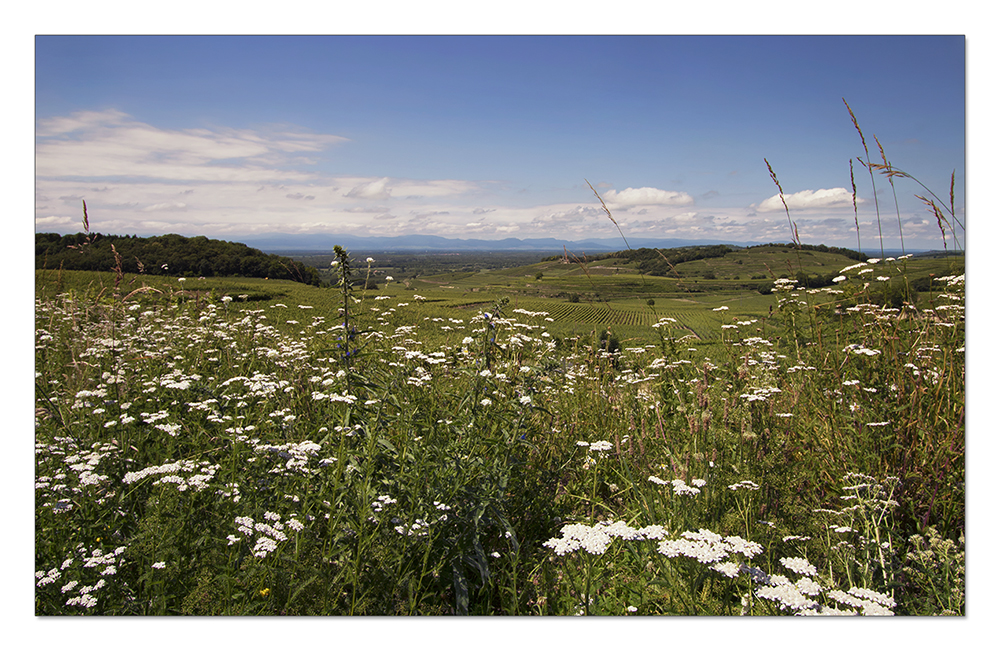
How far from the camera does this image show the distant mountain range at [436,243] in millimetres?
3768

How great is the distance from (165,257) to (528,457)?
347 centimetres

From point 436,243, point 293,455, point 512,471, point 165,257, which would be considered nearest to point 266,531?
point 293,455

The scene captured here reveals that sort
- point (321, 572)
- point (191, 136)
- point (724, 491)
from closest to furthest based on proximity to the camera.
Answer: point (321, 572) → point (724, 491) → point (191, 136)

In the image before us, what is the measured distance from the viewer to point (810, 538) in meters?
2.29

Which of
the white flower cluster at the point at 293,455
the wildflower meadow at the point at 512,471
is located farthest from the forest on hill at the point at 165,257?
the white flower cluster at the point at 293,455

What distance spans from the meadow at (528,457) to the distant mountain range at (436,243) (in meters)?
0.20

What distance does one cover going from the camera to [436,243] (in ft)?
14.5

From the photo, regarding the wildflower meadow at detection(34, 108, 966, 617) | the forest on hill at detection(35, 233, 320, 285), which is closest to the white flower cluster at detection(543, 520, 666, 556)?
the wildflower meadow at detection(34, 108, 966, 617)

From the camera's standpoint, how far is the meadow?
210 centimetres

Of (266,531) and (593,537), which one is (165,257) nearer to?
(266,531)

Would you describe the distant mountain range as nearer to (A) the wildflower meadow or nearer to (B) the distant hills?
(B) the distant hills
